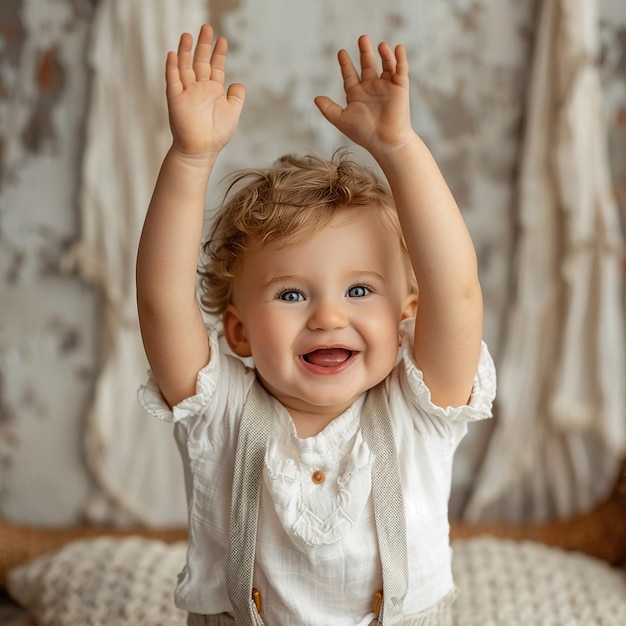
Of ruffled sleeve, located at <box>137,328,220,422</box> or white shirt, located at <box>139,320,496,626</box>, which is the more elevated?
ruffled sleeve, located at <box>137,328,220,422</box>

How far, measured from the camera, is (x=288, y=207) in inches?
37.0

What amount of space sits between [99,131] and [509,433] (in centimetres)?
105

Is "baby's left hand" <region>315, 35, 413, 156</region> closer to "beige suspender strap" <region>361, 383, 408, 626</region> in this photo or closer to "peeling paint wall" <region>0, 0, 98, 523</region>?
"beige suspender strap" <region>361, 383, 408, 626</region>

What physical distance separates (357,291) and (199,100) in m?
0.26

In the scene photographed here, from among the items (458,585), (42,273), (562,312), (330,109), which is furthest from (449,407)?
(42,273)

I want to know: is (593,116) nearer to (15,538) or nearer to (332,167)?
(332,167)

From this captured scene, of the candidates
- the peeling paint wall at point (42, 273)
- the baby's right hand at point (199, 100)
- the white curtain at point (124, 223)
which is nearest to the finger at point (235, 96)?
the baby's right hand at point (199, 100)

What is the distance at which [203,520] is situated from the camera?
1.01m

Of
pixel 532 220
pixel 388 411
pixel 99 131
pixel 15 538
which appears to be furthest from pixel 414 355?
pixel 15 538

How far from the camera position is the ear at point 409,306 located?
1.04 metres

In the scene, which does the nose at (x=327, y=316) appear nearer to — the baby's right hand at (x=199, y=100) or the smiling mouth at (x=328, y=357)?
the smiling mouth at (x=328, y=357)

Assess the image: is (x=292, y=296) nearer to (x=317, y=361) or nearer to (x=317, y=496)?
(x=317, y=361)

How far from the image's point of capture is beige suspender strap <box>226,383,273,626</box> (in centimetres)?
94

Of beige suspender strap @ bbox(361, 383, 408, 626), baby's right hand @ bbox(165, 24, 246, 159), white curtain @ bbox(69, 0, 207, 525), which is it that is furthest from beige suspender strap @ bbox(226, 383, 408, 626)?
white curtain @ bbox(69, 0, 207, 525)
